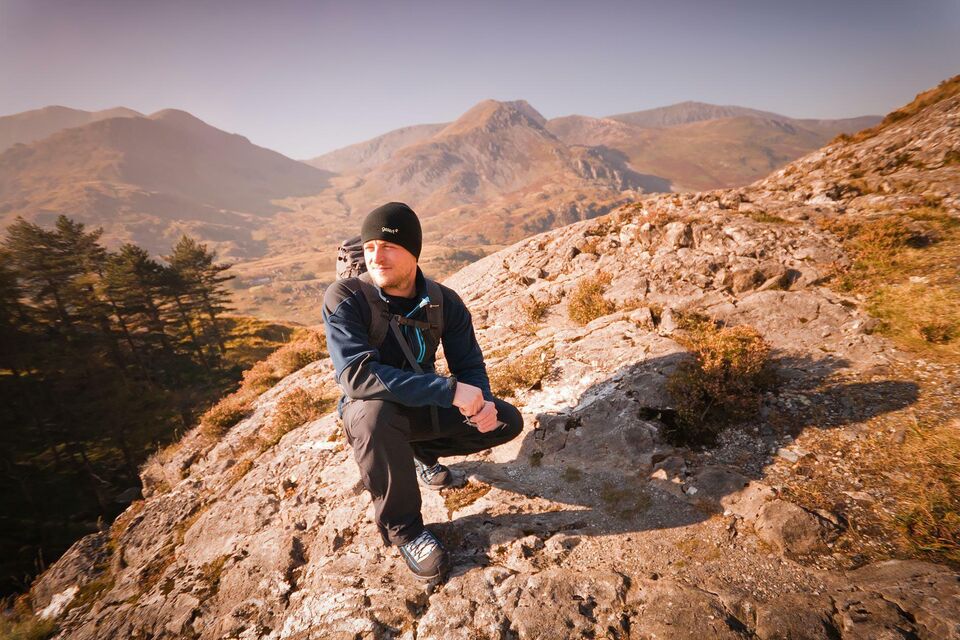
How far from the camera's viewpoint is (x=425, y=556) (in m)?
4.05

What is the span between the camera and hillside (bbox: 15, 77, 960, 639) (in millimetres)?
3477

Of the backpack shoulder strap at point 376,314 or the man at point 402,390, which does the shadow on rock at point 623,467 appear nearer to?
the man at point 402,390

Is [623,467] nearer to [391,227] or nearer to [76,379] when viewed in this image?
[391,227]

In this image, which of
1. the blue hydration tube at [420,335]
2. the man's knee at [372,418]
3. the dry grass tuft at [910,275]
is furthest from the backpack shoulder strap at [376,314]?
the dry grass tuft at [910,275]

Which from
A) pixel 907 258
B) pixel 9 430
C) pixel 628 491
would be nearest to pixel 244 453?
pixel 628 491

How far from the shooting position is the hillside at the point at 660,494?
348cm

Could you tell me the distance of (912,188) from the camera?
991 cm

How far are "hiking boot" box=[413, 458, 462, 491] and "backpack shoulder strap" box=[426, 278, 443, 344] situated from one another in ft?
7.04

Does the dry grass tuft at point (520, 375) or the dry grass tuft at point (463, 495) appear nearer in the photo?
the dry grass tuft at point (463, 495)

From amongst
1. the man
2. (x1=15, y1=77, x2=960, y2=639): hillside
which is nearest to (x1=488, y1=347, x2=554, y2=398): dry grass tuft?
(x1=15, y1=77, x2=960, y2=639): hillside

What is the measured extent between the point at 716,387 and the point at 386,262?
16.6 feet

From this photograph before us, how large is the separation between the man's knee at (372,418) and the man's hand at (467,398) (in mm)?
701

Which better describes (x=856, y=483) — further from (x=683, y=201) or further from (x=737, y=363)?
(x=683, y=201)

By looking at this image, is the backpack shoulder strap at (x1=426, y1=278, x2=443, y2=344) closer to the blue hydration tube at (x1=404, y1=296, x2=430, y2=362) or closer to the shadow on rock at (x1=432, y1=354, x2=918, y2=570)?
the blue hydration tube at (x1=404, y1=296, x2=430, y2=362)
